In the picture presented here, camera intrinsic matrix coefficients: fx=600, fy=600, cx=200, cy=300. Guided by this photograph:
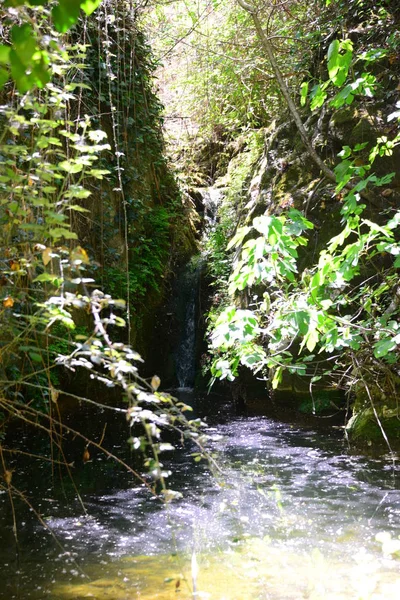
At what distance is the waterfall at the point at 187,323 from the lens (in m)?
8.55

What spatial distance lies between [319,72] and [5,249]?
543cm

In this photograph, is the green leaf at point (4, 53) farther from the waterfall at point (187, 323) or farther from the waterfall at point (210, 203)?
the waterfall at point (210, 203)

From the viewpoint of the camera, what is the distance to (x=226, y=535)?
3359 millimetres

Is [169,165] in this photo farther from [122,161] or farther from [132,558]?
[132,558]

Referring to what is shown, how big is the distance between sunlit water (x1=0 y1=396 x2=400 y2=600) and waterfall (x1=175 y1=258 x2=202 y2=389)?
139 inches

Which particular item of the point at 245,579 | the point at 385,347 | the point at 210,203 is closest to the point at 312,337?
the point at 385,347

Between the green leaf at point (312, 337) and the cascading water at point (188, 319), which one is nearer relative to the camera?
the green leaf at point (312, 337)

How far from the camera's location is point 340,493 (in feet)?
13.1

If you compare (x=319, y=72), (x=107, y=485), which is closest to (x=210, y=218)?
(x=319, y=72)

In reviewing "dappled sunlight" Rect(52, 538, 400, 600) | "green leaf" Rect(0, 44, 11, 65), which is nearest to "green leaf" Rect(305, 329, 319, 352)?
"dappled sunlight" Rect(52, 538, 400, 600)

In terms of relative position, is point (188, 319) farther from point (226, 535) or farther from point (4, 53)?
point (4, 53)

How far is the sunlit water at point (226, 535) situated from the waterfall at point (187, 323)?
3541 mm

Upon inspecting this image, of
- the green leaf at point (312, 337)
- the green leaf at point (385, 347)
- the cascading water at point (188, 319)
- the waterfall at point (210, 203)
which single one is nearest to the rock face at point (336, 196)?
the green leaf at point (385, 347)

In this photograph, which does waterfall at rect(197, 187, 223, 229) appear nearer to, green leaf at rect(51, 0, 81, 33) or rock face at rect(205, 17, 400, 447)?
rock face at rect(205, 17, 400, 447)
